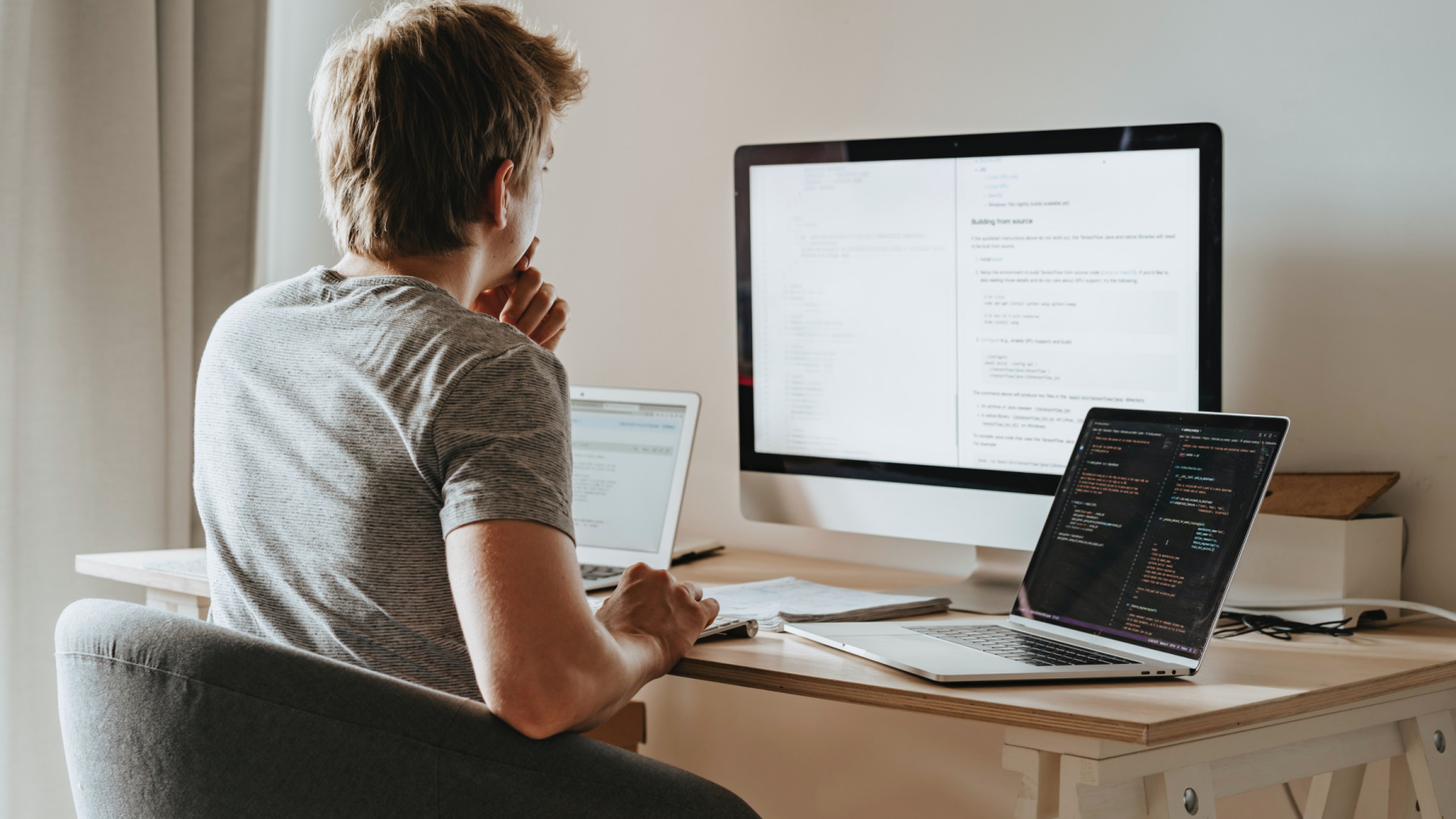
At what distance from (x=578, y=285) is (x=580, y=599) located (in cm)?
129

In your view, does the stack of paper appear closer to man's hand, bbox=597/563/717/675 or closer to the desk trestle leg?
man's hand, bbox=597/563/717/675

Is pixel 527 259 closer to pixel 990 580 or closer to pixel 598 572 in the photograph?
pixel 598 572

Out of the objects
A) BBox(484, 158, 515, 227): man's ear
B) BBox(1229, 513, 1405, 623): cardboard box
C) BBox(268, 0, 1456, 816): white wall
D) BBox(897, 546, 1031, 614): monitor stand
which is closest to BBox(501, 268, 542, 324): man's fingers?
BBox(484, 158, 515, 227): man's ear

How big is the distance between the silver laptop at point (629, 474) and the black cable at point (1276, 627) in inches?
25.7

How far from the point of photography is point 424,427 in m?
0.85

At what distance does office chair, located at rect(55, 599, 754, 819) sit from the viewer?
73cm

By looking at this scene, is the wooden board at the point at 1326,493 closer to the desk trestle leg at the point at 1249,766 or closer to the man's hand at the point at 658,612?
the desk trestle leg at the point at 1249,766

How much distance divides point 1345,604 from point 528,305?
920 millimetres

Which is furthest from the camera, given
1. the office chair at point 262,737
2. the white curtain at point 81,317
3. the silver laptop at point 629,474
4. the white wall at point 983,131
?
the white curtain at point 81,317

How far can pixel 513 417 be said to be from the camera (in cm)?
86

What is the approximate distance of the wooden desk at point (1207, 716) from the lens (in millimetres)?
895

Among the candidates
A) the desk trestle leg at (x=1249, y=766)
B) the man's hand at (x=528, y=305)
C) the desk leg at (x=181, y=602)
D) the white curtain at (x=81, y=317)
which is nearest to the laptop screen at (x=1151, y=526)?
the desk trestle leg at (x=1249, y=766)

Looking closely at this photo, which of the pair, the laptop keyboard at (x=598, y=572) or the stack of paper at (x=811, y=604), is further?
the laptop keyboard at (x=598, y=572)

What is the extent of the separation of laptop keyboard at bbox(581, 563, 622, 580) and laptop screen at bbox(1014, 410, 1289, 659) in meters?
0.52
